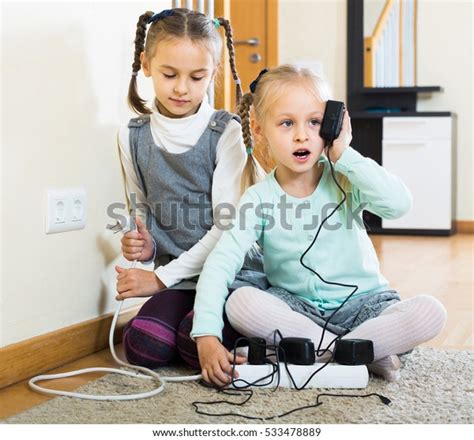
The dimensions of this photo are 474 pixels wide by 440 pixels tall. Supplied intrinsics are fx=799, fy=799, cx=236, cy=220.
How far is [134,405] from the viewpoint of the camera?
1299 mm

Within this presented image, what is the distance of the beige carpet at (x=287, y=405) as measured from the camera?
1.21 meters

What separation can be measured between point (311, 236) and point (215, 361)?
33cm

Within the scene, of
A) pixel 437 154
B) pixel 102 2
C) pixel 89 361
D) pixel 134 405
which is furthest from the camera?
pixel 437 154

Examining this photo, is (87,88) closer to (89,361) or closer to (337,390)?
(89,361)

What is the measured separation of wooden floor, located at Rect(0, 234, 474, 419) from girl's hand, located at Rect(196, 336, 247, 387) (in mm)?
242

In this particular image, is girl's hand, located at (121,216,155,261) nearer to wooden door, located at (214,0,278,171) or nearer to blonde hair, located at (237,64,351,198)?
blonde hair, located at (237,64,351,198)

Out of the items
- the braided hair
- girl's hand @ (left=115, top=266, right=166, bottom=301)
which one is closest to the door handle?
the braided hair

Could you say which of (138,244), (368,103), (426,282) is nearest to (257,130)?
(138,244)

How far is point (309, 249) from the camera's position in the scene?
1539mm

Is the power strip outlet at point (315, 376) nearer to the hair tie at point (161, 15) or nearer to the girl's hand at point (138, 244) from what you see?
the girl's hand at point (138, 244)

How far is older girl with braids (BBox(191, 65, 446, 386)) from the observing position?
4.70 feet

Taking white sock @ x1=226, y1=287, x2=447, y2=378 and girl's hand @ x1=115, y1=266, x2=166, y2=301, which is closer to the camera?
white sock @ x1=226, y1=287, x2=447, y2=378

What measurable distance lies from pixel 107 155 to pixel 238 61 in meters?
2.84

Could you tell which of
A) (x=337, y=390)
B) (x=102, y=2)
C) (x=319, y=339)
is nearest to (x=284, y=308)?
(x=319, y=339)
